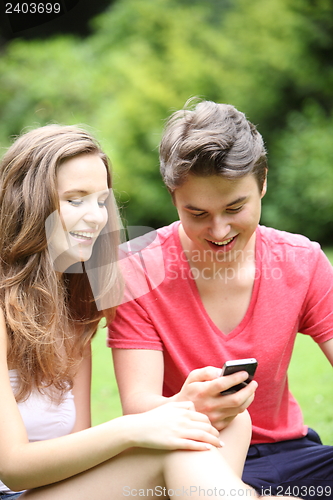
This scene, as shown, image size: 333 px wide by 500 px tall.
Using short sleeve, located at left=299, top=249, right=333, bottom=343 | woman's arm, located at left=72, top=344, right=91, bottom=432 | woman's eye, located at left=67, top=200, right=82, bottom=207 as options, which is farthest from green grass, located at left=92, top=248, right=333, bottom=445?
woman's eye, located at left=67, top=200, right=82, bottom=207

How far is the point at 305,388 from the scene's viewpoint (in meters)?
4.32

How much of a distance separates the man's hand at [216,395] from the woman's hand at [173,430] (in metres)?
0.09

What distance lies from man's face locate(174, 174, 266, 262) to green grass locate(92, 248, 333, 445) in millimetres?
1664

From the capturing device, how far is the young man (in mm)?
2041

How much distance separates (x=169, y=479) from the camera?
1.62 metres

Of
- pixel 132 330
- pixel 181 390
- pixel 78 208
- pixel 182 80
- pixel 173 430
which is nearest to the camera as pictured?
pixel 173 430

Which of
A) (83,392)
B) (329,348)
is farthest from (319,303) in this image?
(83,392)

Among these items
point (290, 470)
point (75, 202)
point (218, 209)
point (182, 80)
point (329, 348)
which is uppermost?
point (182, 80)

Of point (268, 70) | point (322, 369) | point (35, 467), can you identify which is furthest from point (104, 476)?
point (268, 70)

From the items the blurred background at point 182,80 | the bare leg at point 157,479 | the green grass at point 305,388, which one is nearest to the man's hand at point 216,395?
the bare leg at point 157,479

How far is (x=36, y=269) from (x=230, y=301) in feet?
2.45

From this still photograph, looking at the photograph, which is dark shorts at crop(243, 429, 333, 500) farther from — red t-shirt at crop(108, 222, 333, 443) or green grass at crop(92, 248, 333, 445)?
green grass at crop(92, 248, 333, 445)

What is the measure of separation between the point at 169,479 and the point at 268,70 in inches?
365

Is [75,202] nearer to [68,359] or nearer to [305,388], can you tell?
[68,359]
